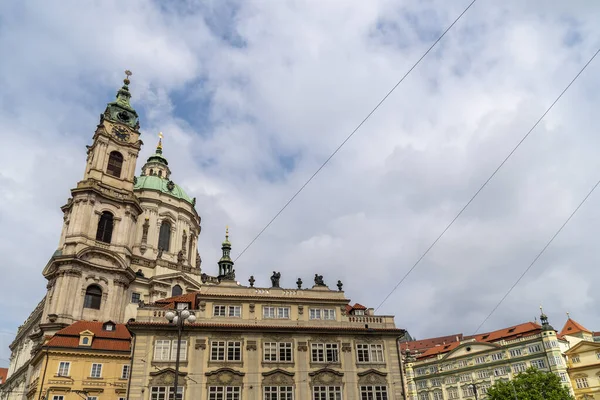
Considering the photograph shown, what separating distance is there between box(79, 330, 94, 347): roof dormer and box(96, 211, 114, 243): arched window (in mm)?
20170

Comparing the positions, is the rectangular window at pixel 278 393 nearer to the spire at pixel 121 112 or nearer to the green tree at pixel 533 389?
the green tree at pixel 533 389

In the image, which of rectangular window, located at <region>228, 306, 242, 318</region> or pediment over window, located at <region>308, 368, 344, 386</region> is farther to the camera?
rectangular window, located at <region>228, 306, 242, 318</region>

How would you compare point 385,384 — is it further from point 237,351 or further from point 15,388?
point 15,388

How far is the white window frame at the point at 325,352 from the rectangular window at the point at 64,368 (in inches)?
947

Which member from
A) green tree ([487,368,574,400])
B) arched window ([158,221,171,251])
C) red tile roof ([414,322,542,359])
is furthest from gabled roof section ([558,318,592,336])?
arched window ([158,221,171,251])

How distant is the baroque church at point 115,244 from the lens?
5669 centimetres

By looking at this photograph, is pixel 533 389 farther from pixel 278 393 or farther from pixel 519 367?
pixel 278 393

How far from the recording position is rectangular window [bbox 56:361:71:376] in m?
42.8

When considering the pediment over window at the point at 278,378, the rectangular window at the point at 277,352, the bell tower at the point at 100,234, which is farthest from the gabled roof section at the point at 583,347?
the bell tower at the point at 100,234

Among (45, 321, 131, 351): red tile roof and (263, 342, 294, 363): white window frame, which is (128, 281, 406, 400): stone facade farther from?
(45, 321, 131, 351): red tile roof

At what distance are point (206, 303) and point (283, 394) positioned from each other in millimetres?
9854

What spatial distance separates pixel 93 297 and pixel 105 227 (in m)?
10.7

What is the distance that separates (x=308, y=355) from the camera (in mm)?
37844

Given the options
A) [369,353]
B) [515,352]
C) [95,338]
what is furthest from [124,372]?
[515,352]
